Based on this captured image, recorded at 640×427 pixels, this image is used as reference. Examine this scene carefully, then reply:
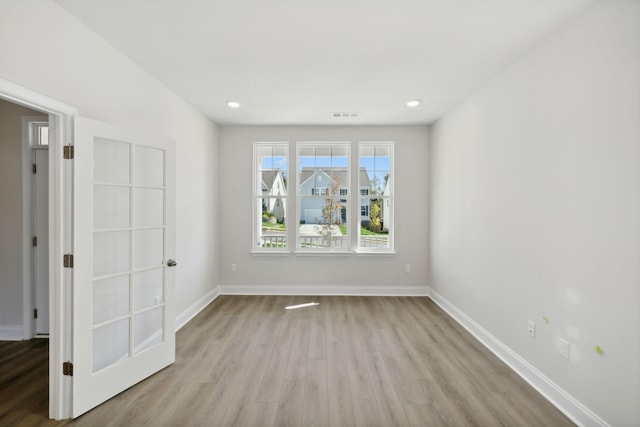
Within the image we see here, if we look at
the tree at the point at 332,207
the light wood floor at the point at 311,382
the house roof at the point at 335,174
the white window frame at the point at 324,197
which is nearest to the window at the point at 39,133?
the light wood floor at the point at 311,382

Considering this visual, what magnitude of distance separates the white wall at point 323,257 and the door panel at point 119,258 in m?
2.03

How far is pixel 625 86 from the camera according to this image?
1.77 meters

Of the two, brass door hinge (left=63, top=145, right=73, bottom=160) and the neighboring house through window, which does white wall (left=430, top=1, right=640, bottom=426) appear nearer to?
the neighboring house through window

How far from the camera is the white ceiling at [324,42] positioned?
2.04 m

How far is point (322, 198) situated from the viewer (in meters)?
5.09

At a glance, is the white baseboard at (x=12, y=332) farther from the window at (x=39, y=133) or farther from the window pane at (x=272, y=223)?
the window pane at (x=272, y=223)

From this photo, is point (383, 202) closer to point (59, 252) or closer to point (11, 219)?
point (59, 252)

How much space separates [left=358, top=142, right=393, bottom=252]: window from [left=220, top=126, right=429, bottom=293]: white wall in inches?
6.2

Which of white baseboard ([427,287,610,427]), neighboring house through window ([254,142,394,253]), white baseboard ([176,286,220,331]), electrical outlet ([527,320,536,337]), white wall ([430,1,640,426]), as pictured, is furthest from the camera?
neighboring house through window ([254,142,394,253])

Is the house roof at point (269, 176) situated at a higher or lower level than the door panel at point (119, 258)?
higher

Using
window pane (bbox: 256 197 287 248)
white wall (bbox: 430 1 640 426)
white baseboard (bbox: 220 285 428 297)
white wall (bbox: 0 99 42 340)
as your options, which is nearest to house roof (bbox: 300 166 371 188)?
window pane (bbox: 256 197 287 248)

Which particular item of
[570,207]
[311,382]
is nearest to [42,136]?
[311,382]

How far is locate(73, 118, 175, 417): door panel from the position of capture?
2117 mm

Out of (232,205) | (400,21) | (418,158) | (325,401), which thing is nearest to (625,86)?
(400,21)
